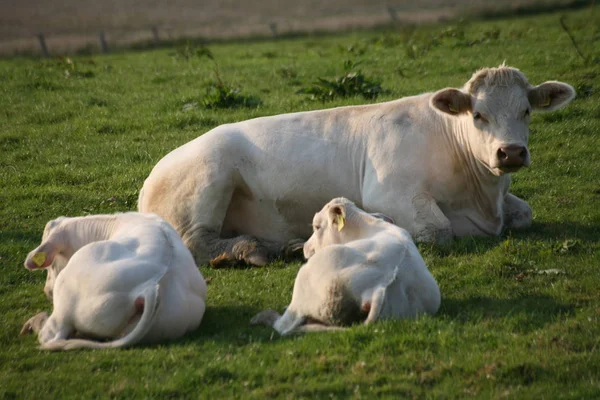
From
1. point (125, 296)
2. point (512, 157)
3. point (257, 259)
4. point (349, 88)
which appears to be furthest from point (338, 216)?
point (349, 88)

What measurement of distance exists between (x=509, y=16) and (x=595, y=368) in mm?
32823

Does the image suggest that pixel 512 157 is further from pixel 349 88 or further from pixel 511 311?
pixel 349 88

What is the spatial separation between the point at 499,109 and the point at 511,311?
10.2 feet

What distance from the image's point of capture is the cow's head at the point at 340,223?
8453mm

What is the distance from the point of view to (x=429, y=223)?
1019 cm

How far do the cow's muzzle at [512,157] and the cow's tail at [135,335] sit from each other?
14.2ft

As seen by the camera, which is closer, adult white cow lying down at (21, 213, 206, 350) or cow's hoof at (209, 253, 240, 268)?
adult white cow lying down at (21, 213, 206, 350)

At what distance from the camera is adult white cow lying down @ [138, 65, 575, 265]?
10.3 metres

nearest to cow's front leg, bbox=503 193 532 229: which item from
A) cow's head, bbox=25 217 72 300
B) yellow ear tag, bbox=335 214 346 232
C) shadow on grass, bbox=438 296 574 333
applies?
shadow on grass, bbox=438 296 574 333

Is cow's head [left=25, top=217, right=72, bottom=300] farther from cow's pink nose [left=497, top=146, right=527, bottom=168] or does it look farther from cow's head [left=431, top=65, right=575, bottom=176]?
cow's pink nose [left=497, top=146, right=527, bottom=168]

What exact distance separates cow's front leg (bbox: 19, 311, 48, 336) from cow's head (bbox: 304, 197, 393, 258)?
253 cm

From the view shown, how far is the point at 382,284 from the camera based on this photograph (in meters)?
→ 7.24

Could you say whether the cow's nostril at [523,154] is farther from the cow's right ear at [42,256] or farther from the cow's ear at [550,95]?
the cow's right ear at [42,256]

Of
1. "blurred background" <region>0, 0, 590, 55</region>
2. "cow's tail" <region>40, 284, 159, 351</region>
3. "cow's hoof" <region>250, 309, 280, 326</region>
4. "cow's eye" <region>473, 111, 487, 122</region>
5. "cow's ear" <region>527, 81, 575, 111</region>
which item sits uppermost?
"cow's ear" <region>527, 81, 575, 111</region>
